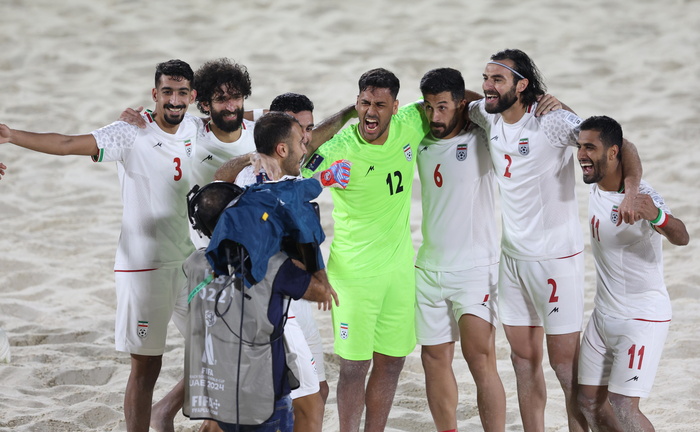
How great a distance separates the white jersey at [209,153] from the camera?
507 centimetres

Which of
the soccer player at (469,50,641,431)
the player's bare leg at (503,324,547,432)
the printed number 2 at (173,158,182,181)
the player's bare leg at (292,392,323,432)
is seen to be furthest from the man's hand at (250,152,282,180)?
the player's bare leg at (503,324,547,432)

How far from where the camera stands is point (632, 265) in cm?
465

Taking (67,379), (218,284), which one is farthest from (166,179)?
(67,379)

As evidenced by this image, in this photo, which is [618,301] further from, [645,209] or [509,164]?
[509,164]

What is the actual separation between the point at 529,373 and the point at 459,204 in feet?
3.34

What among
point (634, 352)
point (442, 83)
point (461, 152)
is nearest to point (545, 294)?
point (634, 352)

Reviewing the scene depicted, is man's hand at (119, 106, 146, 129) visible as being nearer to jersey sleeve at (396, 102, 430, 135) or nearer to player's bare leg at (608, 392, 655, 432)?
jersey sleeve at (396, 102, 430, 135)

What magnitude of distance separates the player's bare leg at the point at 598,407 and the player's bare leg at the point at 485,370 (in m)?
0.46

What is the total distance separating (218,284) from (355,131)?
5.37 ft

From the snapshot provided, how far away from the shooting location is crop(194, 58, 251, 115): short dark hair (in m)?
5.02

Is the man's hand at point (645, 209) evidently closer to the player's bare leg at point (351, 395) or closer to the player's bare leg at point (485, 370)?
the player's bare leg at point (485, 370)

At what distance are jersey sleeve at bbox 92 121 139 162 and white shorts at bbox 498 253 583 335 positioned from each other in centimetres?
218

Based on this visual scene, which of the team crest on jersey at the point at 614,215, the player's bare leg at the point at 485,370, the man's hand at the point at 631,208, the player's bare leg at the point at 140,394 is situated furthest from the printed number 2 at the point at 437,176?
the player's bare leg at the point at 140,394

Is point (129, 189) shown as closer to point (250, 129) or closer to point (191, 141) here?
point (191, 141)
